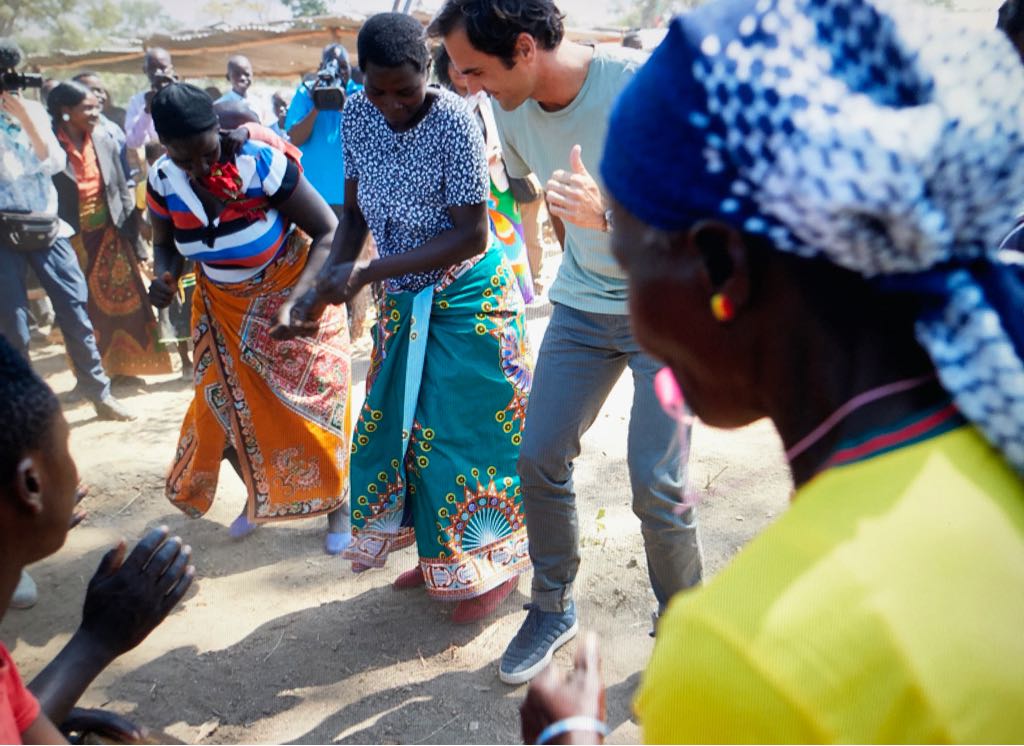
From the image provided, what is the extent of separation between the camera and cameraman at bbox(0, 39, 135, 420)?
5078 millimetres

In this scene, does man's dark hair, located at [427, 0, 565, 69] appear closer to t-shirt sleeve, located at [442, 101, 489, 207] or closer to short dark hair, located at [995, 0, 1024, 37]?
t-shirt sleeve, located at [442, 101, 489, 207]

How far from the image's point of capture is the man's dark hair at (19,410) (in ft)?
4.71

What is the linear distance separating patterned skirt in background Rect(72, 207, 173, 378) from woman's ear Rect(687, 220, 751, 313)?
6083 mm

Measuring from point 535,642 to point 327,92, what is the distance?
4.38 m

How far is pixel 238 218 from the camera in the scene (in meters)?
3.41

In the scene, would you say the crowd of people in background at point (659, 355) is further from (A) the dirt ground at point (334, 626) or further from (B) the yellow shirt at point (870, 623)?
(A) the dirt ground at point (334, 626)

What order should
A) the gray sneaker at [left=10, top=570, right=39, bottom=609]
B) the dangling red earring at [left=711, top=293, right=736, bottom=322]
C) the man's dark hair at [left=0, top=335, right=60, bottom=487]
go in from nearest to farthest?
the dangling red earring at [left=711, top=293, right=736, bottom=322]
the man's dark hair at [left=0, top=335, right=60, bottom=487]
the gray sneaker at [left=10, top=570, right=39, bottom=609]

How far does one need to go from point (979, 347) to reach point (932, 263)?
10 centimetres

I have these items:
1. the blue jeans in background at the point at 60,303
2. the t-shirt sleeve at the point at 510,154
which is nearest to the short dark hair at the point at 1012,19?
the t-shirt sleeve at the point at 510,154

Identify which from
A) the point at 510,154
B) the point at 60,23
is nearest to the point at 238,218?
the point at 510,154

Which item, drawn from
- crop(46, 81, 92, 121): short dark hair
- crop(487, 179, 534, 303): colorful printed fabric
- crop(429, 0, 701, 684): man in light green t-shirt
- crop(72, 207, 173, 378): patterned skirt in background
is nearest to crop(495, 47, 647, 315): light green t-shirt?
crop(429, 0, 701, 684): man in light green t-shirt

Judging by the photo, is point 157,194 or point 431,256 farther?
point 157,194

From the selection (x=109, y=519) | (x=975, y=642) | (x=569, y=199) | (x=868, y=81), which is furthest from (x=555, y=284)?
(x=109, y=519)

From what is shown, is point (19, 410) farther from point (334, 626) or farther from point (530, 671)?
point (334, 626)
